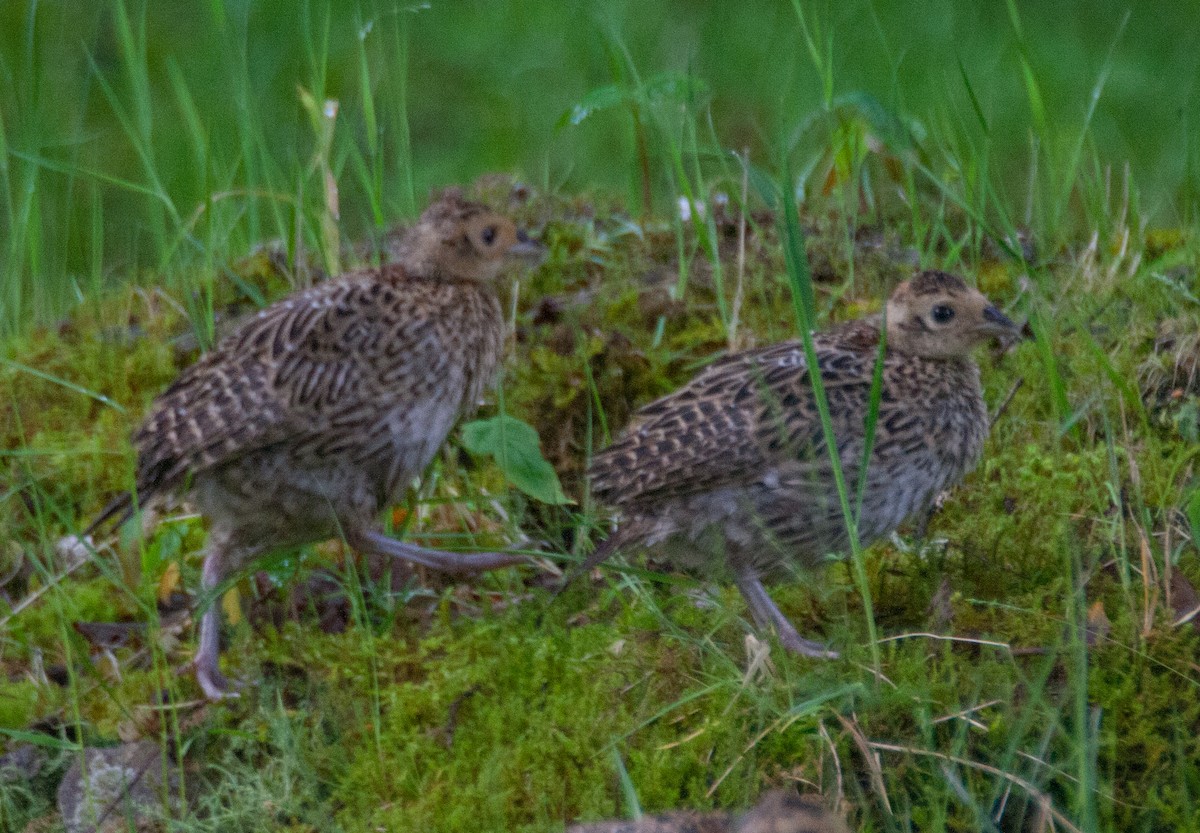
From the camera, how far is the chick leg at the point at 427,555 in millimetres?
5258

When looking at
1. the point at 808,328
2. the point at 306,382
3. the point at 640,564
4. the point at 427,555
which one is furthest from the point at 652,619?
the point at 306,382

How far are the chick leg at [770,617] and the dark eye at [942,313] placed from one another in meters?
0.95

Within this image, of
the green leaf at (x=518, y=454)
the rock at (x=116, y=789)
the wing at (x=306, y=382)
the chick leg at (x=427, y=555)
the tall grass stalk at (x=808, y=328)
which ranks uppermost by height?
the tall grass stalk at (x=808, y=328)

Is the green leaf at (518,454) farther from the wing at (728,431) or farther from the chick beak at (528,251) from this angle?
the chick beak at (528,251)

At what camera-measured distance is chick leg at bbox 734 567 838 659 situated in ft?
14.4

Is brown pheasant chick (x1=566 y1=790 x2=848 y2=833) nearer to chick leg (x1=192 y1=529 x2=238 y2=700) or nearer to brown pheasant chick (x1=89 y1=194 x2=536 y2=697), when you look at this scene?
chick leg (x1=192 y1=529 x2=238 y2=700)

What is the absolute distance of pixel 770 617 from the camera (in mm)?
4562

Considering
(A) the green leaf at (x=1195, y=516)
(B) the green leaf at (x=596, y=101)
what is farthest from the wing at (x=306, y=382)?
(A) the green leaf at (x=1195, y=516)

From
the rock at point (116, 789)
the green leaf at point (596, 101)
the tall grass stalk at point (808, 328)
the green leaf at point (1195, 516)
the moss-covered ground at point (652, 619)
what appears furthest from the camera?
the green leaf at point (596, 101)

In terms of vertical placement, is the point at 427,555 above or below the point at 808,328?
below

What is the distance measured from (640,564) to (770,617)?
0.84m

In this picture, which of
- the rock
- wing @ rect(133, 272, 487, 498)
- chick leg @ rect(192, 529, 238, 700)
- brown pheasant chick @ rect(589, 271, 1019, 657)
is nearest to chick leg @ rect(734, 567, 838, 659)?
brown pheasant chick @ rect(589, 271, 1019, 657)

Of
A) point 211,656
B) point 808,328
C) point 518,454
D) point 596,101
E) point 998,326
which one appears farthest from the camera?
point 596,101

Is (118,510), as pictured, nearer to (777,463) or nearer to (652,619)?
(652,619)
